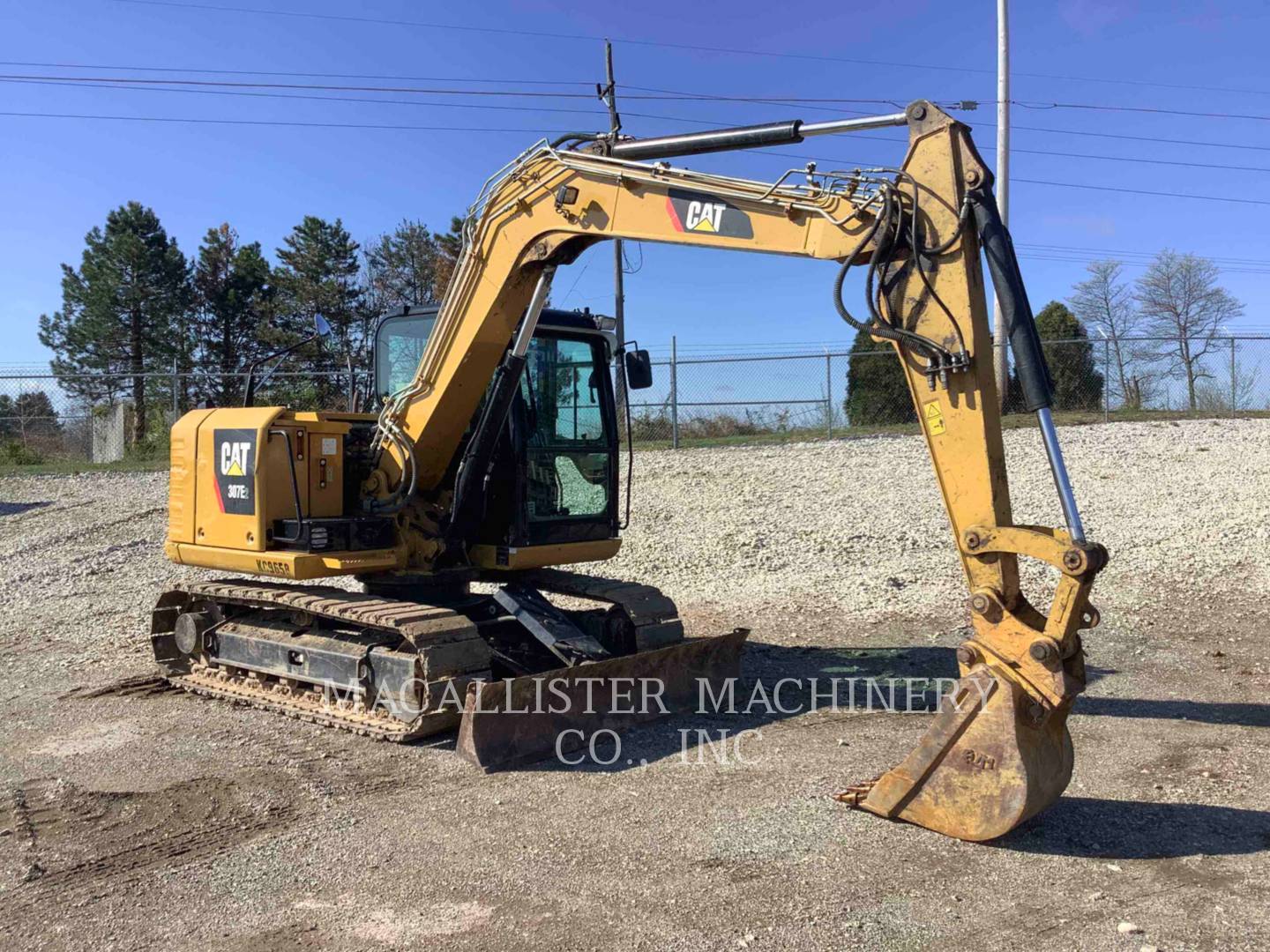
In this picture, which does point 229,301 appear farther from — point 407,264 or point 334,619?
point 334,619

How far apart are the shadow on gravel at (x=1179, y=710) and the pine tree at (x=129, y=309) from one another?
30309 mm

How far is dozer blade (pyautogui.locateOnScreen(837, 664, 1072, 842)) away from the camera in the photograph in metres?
4.37

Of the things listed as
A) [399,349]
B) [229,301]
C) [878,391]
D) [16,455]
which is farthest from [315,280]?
[399,349]

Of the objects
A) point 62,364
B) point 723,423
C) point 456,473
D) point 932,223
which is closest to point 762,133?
point 932,223

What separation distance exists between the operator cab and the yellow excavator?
19mm

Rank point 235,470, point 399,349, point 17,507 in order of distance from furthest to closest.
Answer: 1. point 17,507
2. point 399,349
3. point 235,470

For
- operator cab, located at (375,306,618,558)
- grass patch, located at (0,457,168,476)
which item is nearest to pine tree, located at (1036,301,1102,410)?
operator cab, located at (375,306,618,558)

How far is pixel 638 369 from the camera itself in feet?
24.6

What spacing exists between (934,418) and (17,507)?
51.6 ft

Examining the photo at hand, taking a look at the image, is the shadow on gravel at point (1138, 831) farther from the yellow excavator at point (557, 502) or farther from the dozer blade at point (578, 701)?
the dozer blade at point (578, 701)

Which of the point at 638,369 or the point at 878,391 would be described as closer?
the point at 638,369

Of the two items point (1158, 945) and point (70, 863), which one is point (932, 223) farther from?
point (70, 863)

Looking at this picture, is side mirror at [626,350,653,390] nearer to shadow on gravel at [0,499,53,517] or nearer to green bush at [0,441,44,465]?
shadow on gravel at [0,499,53,517]

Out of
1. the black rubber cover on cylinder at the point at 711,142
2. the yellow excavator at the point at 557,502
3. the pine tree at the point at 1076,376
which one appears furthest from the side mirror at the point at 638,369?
the pine tree at the point at 1076,376
